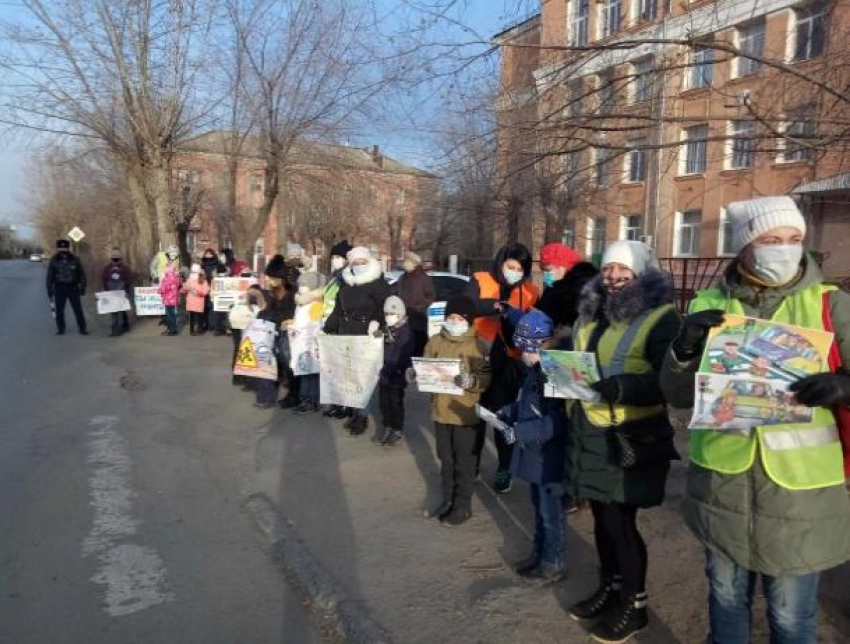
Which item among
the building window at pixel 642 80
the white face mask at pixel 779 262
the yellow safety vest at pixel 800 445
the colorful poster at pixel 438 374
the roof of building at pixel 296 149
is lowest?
the colorful poster at pixel 438 374

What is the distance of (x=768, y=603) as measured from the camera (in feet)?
8.23

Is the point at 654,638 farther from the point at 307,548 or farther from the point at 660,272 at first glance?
the point at 307,548

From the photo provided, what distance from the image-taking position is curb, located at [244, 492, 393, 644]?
3.30m

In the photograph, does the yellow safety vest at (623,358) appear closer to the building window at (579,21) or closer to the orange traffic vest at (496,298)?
the orange traffic vest at (496,298)

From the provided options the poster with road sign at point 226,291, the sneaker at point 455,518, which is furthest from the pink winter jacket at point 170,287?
the sneaker at point 455,518

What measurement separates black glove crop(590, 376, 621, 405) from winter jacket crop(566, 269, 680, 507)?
0.06 feet

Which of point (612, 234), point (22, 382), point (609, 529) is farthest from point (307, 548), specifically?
point (612, 234)

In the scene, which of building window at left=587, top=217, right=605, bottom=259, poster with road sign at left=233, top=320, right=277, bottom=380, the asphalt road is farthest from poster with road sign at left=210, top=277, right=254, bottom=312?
building window at left=587, top=217, right=605, bottom=259

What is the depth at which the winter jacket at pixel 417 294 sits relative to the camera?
804 cm

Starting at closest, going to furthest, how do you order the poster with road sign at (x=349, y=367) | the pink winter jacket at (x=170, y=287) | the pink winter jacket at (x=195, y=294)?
the poster with road sign at (x=349, y=367)
the pink winter jacket at (x=195, y=294)
the pink winter jacket at (x=170, y=287)

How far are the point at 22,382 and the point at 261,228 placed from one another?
12.8m

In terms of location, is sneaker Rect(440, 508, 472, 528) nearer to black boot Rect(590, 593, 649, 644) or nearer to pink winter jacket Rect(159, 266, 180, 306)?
black boot Rect(590, 593, 649, 644)

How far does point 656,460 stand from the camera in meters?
3.14

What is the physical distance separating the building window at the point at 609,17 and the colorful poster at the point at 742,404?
13.6 ft
